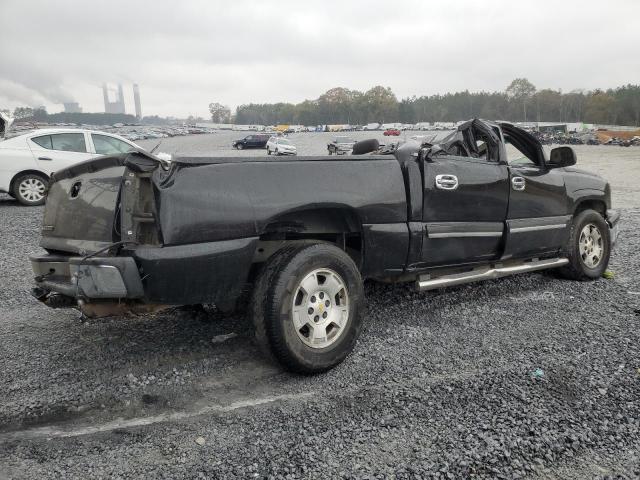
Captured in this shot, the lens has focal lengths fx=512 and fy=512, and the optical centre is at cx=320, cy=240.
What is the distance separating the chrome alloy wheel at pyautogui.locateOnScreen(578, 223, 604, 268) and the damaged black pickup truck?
1.15 meters

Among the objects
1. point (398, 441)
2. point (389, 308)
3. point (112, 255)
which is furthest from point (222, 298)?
point (389, 308)

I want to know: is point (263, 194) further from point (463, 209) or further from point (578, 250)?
point (578, 250)

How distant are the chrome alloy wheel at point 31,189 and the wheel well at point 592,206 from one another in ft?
31.7

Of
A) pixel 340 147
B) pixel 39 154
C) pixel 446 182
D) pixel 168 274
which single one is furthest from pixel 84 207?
pixel 340 147

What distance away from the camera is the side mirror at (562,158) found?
5.05 meters

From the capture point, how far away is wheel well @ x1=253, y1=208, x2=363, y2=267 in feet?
11.0

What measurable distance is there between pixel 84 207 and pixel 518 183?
140 inches

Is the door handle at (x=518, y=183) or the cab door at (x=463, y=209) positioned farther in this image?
the door handle at (x=518, y=183)

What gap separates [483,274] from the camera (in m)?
4.44

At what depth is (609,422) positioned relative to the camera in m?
2.73

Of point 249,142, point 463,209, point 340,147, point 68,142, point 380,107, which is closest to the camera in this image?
point 463,209

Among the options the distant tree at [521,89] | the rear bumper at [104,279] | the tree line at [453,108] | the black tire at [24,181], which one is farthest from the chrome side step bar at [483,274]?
the distant tree at [521,89]

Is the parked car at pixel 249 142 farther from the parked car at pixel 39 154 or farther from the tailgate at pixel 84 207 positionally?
the tailgate at pixel 84 207

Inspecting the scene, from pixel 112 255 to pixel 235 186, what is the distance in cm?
81
